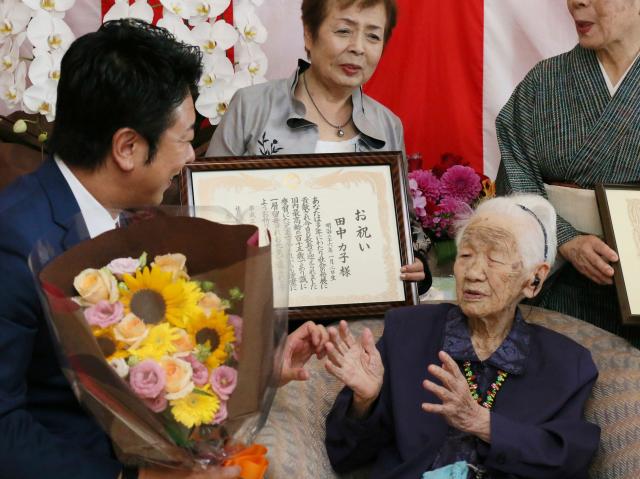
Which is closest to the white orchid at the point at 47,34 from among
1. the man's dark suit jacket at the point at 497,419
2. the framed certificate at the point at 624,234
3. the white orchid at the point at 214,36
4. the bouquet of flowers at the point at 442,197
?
the white orchid at the point at 214,36

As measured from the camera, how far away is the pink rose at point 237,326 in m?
1.49

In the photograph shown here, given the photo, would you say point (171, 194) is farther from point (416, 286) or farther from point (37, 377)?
point (37, 377)

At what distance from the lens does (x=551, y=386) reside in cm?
216

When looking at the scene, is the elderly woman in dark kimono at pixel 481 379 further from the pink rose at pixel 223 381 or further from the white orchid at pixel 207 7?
the white orchid at pixel 207 7

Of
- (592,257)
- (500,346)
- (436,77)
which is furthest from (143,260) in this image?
(436,77)

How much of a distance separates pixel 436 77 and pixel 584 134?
116 centimetres

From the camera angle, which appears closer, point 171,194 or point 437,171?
point 171,194

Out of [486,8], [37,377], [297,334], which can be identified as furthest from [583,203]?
[37,377]

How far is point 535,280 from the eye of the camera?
2246 millimetres

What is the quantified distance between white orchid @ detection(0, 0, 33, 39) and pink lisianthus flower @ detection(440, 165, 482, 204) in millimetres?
1349

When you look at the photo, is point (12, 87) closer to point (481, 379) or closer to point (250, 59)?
point (250, 59)

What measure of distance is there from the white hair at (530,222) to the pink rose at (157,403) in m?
1.09

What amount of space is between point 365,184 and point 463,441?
81 centimetres

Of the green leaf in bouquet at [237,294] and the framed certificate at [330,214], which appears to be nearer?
the green leaf in bouquet at [237,294]
